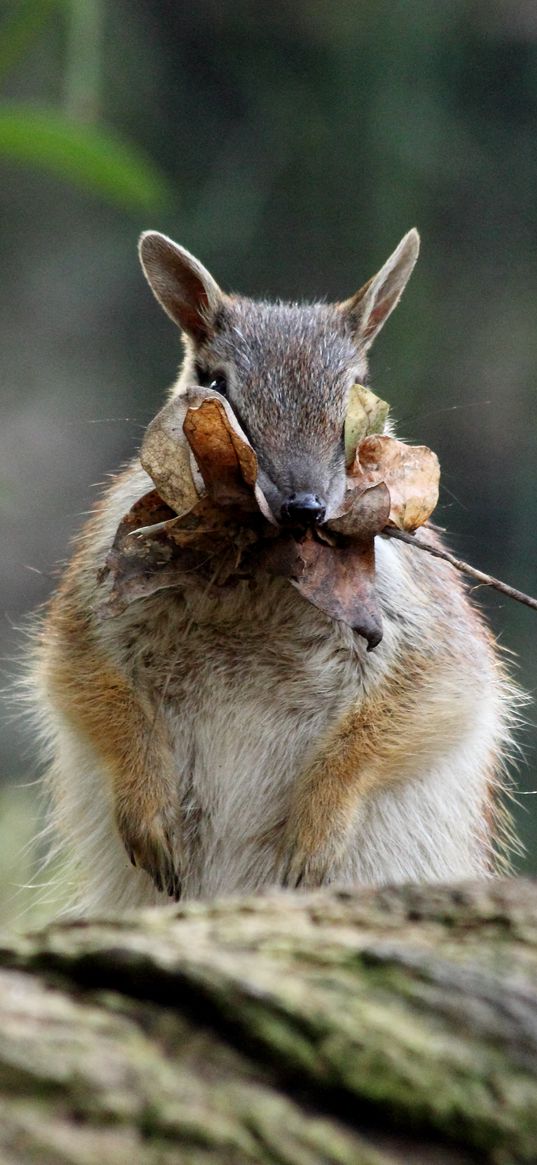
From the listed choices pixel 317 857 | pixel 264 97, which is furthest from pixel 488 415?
pixel 317 857

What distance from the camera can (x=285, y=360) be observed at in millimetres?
3787

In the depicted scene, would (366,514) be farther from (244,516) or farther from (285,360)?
(285,360)

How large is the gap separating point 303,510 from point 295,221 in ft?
29.7

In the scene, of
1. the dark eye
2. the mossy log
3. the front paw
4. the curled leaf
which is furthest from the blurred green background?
the mossy log

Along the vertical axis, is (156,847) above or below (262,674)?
below

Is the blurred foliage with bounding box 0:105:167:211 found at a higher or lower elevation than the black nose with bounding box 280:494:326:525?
higher

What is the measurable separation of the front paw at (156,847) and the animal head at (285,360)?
865mm

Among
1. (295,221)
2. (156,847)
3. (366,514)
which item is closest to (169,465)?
(366,514)

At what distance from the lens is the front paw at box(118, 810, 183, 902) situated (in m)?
3.48

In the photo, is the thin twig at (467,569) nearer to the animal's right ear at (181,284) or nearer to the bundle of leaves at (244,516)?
the bundle of leaves at (244,516)

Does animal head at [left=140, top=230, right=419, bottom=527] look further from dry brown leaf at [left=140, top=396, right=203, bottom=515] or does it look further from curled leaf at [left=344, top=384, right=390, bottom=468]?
dry brown leaf at [left=140, top=396, right=203, bottom=515]

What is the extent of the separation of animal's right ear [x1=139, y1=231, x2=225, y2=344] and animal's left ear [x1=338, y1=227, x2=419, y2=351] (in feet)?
1.32

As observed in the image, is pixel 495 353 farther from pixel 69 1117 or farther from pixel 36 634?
pixel 69 1117

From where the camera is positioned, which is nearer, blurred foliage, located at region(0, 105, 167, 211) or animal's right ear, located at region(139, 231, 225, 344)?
blurred foliage, located at region(0, 105, 167, 211)
